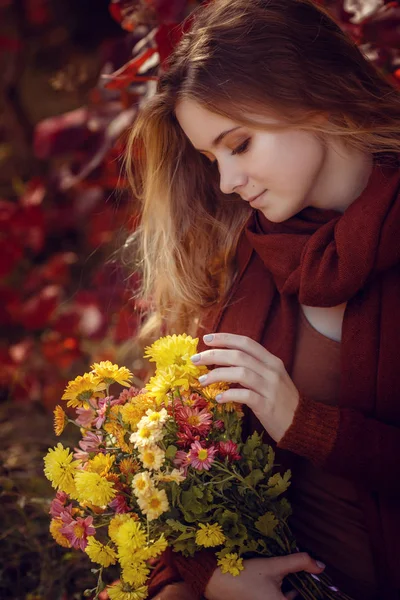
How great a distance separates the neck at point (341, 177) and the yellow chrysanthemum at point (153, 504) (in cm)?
76

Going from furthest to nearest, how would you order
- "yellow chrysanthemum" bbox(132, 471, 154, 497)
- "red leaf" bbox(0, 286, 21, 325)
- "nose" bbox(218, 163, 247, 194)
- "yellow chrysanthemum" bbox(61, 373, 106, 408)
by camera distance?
"red leaf" bbox(0, 286, 21, 325) < "nose" bbox(218, 163, 247, 194) < "yellow chrysanthemum" bbox(61, 373, 106, 408) < "yellow chrysanthemum" bbox(132, 471, 154, 497)

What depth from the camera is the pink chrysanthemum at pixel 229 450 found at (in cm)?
121

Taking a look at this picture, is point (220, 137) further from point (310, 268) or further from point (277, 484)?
point (277, 484)

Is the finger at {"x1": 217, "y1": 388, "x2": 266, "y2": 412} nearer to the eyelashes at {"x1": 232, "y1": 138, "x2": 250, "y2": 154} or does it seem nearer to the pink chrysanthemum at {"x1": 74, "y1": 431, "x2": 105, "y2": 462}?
the pink chrysanthemum at {"x1": 74, "y1": 431, "x2": 105, "y2": 462}

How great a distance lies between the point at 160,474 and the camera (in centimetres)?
114

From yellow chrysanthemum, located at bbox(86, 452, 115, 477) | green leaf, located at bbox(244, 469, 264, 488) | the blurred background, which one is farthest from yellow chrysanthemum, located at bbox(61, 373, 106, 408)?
the blurred background

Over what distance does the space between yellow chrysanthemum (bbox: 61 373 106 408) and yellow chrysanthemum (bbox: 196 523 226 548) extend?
303 mm

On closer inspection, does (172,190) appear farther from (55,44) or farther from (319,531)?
(55,44)

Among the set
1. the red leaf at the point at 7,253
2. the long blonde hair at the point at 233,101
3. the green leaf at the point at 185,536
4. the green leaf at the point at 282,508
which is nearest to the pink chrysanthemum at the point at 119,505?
the green leaf at the point at 185,536

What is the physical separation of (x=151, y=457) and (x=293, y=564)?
16.7 inches

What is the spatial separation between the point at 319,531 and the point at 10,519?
0.99 meters

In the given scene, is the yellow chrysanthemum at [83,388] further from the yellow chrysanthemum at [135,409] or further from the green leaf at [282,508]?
the green leaf at [282,508]

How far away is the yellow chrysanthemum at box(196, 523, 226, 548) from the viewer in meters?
1.20

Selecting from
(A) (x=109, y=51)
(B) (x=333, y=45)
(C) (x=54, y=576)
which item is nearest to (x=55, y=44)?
(A) (x=109, y=51)
